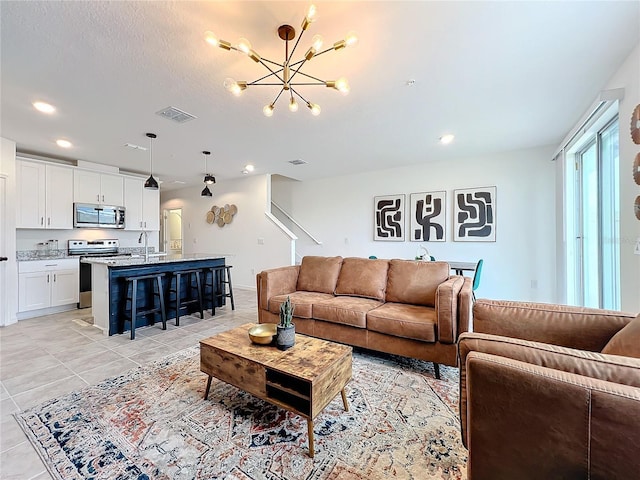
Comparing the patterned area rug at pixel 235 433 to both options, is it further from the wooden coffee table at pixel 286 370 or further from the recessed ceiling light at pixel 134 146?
the recessed ceiling light at pixel 134 146

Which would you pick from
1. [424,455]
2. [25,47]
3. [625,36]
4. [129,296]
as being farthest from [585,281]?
[25,47]

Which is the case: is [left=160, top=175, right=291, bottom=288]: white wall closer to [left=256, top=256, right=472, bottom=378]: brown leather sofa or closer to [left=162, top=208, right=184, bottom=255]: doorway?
[left=162, top=208, right=184, bottom=255]: doorway

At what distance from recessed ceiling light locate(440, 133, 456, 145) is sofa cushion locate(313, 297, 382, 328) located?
99.4 inches

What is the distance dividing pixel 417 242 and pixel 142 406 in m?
4.81

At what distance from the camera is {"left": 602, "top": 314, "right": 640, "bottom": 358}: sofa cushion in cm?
101

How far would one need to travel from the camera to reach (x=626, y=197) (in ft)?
7.16

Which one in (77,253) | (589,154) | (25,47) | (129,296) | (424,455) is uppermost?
(25,47)

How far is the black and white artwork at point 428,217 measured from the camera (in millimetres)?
5113

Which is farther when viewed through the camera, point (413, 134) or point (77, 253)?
point (77, 253)

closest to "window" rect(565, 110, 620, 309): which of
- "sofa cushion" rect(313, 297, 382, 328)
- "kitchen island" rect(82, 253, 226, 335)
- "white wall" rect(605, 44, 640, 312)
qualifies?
"white wall" rect(605, 44, 640, 312)

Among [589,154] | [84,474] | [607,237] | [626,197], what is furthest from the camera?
[589,154]

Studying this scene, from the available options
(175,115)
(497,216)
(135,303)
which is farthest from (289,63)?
(497,216)

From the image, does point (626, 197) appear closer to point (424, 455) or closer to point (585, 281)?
point (585, 281)

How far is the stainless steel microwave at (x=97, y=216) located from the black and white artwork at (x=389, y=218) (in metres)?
5.09
